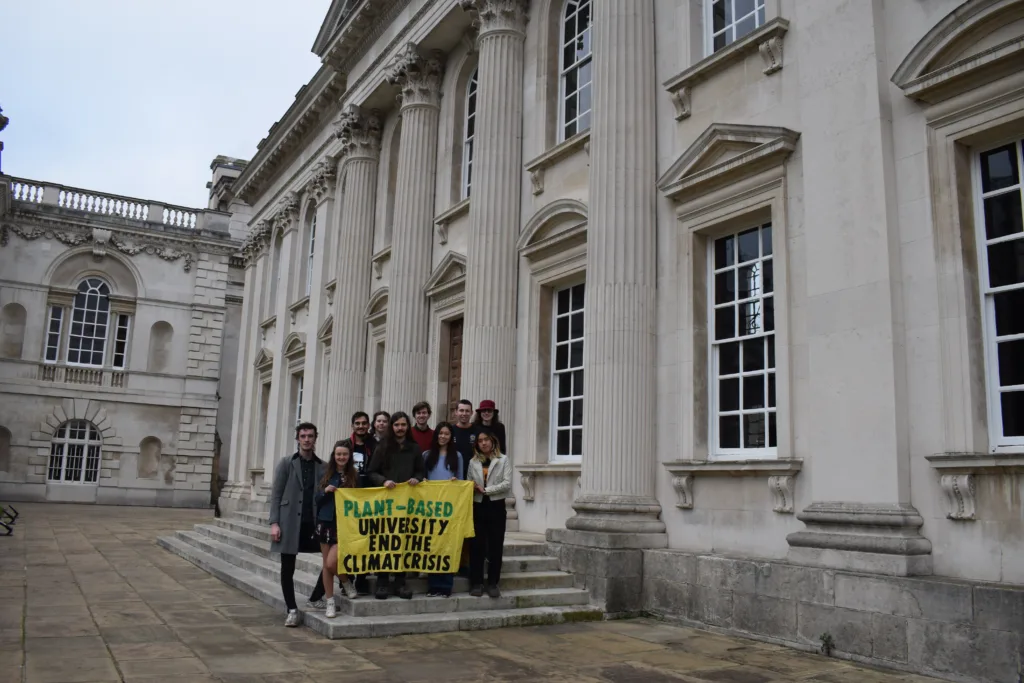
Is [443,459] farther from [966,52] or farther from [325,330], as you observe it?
[325,330]

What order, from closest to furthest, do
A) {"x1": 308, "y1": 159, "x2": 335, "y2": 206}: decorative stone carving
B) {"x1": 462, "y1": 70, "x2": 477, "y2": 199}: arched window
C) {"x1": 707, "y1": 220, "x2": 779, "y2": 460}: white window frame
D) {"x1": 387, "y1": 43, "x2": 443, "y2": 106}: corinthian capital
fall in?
{"x1": 707, "y1": 220, "x2": 779, "y2": 460}: white window frame
{"x1": 462, "y1": 70, "x2": 477, "y2": 199}: arched window
{"x1": 387, "y1": 43, "x2": 443, "y2": 106}: corinthian capital
{"x1": 308, "y1": 159, "x2": 335, "y2": 206}: decorative stone carving

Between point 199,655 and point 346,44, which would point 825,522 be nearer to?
point 199,655

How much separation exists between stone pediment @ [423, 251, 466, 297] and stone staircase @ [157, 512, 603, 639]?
5.04 metres

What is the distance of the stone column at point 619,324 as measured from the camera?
9.88 m

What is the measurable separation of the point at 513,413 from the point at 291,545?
519 centimetres

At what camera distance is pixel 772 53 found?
934cm

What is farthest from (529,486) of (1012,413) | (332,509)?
(1012,413)

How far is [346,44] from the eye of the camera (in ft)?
66.6

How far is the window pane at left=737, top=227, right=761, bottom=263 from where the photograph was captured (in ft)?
31.8

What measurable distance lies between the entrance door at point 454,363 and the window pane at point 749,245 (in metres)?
6.77

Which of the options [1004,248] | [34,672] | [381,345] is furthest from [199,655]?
[381,345]

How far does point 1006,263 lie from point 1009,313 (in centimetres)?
43

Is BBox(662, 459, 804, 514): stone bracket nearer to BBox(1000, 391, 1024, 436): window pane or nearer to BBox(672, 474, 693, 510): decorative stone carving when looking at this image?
BBox(672, 474, 693, 510): decorative stone carving

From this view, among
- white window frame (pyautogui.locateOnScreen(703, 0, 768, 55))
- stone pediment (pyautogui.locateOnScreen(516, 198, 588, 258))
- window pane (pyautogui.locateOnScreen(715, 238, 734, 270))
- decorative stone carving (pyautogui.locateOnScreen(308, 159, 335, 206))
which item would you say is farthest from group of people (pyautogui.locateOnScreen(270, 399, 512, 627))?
decorative stone carving (pyautogui.locateOnScreen(308, 159, 335, 206))
